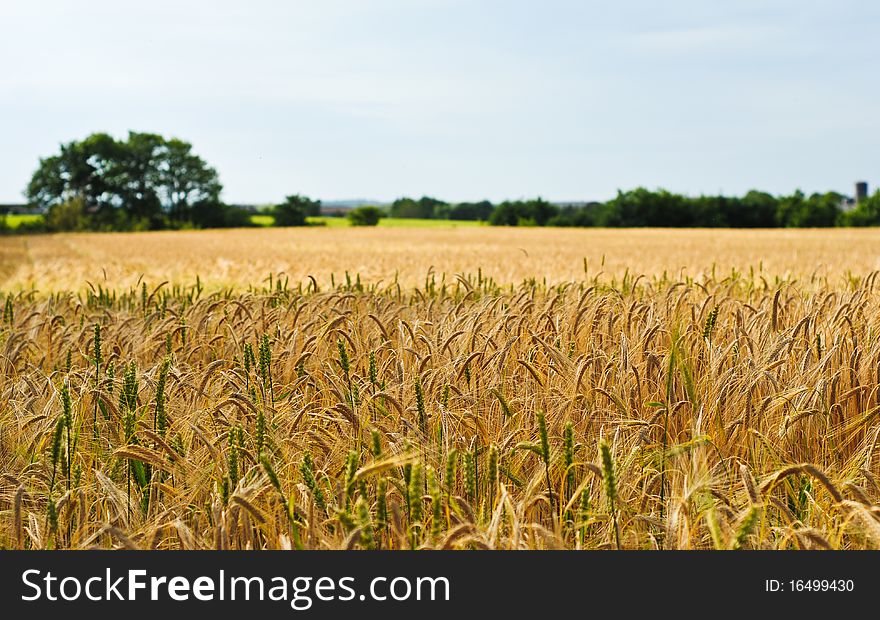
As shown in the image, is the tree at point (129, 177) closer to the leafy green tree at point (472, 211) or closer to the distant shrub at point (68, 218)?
the distant shrub at point (68, 218)

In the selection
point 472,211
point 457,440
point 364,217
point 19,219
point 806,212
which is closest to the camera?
point 457,440

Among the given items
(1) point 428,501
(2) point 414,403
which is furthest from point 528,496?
(2) point 414,403

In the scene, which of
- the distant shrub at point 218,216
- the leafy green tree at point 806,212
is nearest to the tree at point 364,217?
the distant shrub at point 218,216

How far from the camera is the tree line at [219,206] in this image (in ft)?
264

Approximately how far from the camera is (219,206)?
87500 mm

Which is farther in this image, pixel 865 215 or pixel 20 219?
pixel 20 219

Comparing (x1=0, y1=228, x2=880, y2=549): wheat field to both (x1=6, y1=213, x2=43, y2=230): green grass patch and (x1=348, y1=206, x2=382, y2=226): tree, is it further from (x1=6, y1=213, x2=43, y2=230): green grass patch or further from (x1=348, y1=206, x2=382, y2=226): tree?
(x1=6, y1=213, x2=43, y2=230): green grass patch

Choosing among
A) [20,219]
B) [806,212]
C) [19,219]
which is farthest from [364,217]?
[806,212]

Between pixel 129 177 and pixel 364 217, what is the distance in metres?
25.6

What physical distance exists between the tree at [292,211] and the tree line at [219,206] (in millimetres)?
103

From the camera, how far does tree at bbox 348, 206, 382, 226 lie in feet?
295

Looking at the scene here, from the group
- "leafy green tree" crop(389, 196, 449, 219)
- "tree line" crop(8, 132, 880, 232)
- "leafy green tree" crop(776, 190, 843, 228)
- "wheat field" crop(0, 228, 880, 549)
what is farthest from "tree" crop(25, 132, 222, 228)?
"wheat field" crop(0, 228, 880, 549)

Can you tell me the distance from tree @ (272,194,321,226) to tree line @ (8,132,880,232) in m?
0.10

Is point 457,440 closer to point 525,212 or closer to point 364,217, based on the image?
point 525,212
